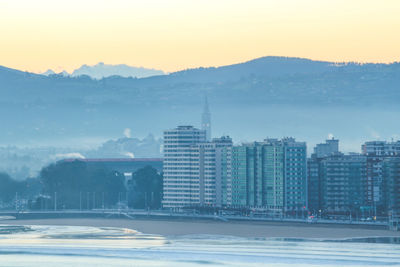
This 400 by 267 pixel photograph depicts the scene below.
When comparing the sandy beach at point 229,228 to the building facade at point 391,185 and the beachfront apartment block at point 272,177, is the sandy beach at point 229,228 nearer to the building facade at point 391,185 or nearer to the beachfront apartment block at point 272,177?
the beachfront apartment block at point 272,177

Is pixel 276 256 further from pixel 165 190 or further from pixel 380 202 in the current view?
pixel 165 190

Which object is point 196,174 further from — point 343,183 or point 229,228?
point 229,228

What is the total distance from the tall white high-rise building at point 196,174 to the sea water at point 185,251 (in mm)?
60290

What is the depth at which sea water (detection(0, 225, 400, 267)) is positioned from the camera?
3760 inches

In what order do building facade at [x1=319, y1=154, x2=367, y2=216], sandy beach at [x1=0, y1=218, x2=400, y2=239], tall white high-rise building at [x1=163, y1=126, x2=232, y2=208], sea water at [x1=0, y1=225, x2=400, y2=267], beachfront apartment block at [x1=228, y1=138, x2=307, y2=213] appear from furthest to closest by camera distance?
tall white high-rise building at [x1=163, y1=126, x2=232, y2=208] → building facade at [x1=319, y1=154, x2=367, y2=216] → beachfront apartment block at [x1=228, y1=138, x2=307, y2=213] → sandy beach at [x1=0, y1=218, x2=400, y2=239] → sea water at [x1=0, y1=225, x2=400, y2=267]

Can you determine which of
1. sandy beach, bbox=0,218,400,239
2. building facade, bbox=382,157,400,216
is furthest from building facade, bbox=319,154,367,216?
sandy beach, bbox=0,218,400,239

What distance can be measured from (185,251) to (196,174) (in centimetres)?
8727

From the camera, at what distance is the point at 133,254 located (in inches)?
4026

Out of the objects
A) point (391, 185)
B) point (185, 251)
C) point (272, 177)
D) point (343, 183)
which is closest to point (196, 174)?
point (272, 177)

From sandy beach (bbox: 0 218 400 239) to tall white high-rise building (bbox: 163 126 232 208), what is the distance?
3162 centimetres

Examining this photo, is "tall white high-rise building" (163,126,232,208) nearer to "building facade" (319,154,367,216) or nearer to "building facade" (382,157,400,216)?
"building facade" (319,154,367,216)

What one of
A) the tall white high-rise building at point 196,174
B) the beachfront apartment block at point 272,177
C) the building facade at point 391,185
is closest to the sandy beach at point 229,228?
the beachfront apartment block at point 272,177

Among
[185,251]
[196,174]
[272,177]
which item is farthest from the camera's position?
[196,174]

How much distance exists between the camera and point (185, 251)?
105 metres
